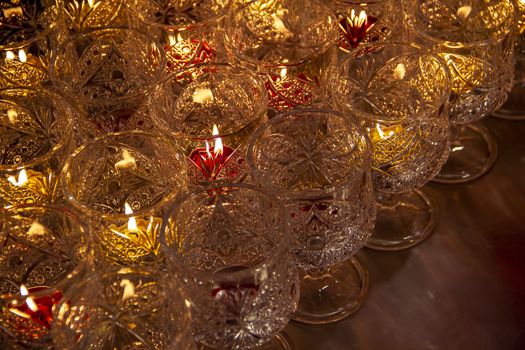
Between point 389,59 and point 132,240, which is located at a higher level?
point 389,59

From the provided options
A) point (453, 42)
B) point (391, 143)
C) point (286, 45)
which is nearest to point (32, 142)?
point (286, 45)

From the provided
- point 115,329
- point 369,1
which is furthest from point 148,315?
point 369,1

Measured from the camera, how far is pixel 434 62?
41.7 inches

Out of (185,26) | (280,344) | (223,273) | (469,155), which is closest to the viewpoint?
(223,273)

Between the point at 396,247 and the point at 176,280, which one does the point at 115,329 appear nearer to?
the point at 176,280

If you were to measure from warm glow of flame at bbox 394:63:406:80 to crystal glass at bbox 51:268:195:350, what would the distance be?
0.47 m

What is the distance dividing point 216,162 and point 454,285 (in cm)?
36

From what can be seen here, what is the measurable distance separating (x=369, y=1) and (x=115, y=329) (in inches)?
23.2

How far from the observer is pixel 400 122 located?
38.9 inches

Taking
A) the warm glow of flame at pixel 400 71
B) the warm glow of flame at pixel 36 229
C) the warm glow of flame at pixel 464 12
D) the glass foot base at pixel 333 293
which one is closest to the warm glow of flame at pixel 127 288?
the warm glow of flame at pixel 36 229

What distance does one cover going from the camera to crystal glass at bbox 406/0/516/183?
3.66ft

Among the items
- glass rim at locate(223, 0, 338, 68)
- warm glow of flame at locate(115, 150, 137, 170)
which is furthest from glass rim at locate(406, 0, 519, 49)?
warm glow of flame at locate(115, 150, 137, 170)

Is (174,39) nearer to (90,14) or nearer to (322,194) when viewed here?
(90,14)

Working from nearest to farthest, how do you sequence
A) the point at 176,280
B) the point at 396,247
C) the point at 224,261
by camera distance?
the point at 176,280, the point at 224,261, the point at 396,247
